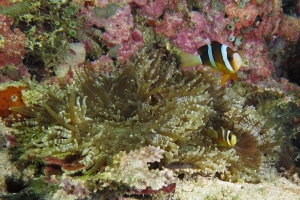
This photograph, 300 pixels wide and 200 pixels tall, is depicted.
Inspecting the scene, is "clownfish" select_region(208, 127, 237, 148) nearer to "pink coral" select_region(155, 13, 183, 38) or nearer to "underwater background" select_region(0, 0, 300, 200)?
"underwater background" select_region(0, 0, 300, 200)

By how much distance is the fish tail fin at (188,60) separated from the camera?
10.6 feet

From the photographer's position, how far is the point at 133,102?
116 inches

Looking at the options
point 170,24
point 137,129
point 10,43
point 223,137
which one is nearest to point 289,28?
point 170,24

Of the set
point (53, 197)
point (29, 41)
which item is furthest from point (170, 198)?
point (29, 41)

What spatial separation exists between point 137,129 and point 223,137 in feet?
3.41

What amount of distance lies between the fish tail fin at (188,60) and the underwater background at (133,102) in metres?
0.01

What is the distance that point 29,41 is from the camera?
9.94ft

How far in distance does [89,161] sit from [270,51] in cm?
402

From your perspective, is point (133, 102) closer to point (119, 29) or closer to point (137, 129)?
point (137, 129)

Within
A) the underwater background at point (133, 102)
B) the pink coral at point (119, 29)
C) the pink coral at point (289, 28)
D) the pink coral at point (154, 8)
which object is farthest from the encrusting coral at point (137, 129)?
the pink coral at point (289, 28)

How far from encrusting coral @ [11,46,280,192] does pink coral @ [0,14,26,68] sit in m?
0.38

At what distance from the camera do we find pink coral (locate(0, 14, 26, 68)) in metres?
2.84

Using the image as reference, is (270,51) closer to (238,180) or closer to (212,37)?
(212,37)

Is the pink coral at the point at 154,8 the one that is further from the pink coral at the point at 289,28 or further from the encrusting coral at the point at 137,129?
the pink coral at the point at 289,28
